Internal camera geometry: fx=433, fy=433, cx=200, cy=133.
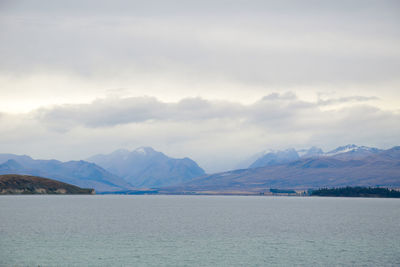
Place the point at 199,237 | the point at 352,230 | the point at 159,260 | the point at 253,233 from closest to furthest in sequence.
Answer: the point at 159,260 < the point at 199,237 < the point at 253,233 < the point at 352,230

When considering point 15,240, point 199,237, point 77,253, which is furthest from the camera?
point 199,237

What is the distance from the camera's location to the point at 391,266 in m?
69.3

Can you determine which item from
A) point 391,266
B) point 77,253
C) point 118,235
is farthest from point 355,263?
point 118,235

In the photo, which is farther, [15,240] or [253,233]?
[253,233]

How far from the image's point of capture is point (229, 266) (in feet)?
232

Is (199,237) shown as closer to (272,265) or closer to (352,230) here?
(272,265)

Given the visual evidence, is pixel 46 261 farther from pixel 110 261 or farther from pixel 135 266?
pixel 135 266

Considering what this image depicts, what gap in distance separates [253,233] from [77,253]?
49.9 metres

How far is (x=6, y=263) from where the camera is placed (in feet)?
224

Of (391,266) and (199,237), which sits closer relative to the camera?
(391,266)

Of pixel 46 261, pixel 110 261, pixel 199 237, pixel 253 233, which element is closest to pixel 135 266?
pixel 110 261

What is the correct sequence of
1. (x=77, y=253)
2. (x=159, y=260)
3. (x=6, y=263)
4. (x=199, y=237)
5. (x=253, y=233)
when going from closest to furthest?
(x=6, y=263) < (x=159, y=260) < (x=77, y=253) < (x=199, y=237) < (x=253, y=233)

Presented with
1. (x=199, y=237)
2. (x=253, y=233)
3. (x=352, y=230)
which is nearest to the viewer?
(x=199, y=237)

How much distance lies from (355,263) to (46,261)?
2008 inches
